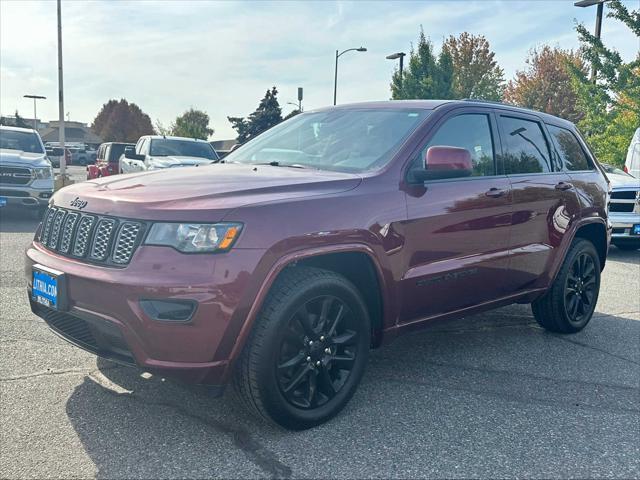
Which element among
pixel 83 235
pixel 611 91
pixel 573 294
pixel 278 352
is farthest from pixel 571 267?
pixel 611 91

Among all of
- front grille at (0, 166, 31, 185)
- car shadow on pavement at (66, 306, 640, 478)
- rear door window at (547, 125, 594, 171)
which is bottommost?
car shadow on pavement at (66, 306, 640, 478)

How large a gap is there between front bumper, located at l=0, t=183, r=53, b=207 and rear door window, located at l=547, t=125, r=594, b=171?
8.75 meters

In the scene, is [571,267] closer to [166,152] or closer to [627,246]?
Result: [627,246]

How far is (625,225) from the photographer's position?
9195mm

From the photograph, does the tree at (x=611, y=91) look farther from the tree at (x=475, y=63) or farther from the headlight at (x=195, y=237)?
the tree at (x=475, y=63)

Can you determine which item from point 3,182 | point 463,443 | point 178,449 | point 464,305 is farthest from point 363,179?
point 3,182

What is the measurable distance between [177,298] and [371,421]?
1309 mm

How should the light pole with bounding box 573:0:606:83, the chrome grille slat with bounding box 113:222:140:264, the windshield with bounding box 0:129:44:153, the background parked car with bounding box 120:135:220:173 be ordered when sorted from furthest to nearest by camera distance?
1. the light pole with bounding box 573:0:606:83
2. the background parked car with bounding box 120:135:220:173
3. the windshield with bounding box 0:129:44:153
4. the chrome grille slat with bounding box 113:222:140:264

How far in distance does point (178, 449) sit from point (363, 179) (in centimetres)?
168

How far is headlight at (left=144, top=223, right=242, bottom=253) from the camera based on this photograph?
8.77 feet

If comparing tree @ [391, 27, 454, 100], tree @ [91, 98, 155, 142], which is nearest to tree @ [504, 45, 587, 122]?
tree @ [391, 27, 454, 100]

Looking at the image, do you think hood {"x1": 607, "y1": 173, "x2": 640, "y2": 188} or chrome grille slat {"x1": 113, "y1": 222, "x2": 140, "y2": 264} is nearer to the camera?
chrome grille slat {"x1": 113, "y1": 222, "x2": 140, "y2": 264}

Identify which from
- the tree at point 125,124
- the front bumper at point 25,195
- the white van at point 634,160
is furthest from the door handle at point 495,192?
the tree at point 125,124

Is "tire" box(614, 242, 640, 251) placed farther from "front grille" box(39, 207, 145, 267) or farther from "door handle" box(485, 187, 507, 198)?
"front grille" box(39, 207, 145, 267)
